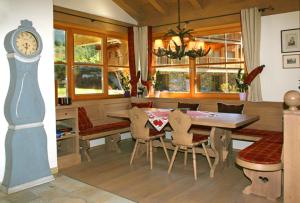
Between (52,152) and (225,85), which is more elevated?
(225,85)

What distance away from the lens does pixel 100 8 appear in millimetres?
5477

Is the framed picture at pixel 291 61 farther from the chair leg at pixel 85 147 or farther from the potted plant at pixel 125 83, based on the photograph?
the chair leg at pixel 85 147

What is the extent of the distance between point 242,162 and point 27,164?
2496 millimetres

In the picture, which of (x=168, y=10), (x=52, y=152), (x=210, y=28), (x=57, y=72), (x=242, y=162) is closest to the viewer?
(x=242, y=162)

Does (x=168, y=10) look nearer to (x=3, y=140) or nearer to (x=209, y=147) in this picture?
(x=209, y=147)

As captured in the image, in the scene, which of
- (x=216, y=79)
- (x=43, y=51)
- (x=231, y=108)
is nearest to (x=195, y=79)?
(x=216, y=79)

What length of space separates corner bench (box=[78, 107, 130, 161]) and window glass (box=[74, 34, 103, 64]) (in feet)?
3.51

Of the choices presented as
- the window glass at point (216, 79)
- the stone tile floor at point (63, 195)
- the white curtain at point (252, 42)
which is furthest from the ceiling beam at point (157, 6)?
the stone tile floor at point (63, 195)

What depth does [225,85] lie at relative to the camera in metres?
5.34

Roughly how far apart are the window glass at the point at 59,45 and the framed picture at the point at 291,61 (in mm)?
3697

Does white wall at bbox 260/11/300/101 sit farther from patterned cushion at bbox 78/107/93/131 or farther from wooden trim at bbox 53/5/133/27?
patterned cushion at bbox 78/107/93/131

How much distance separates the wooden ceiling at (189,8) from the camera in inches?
177

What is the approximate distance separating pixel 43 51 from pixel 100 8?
2183mm

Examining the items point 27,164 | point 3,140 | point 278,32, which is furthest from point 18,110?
point 278,32
